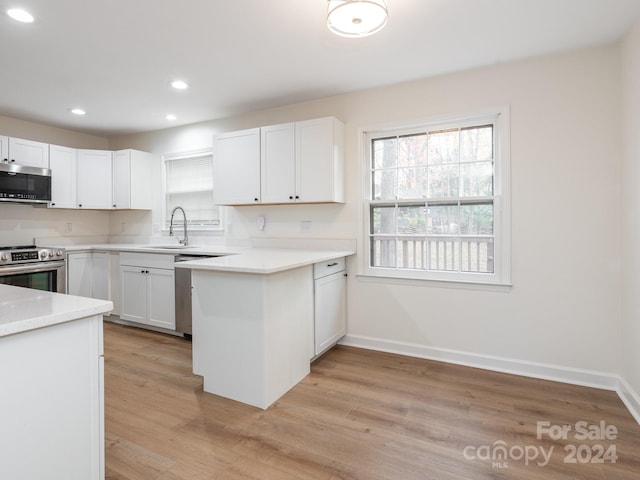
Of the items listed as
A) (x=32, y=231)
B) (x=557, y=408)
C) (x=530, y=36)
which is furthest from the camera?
(x=32, y=231)

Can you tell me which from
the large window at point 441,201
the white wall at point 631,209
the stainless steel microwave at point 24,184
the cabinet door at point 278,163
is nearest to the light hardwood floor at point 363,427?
the white wall at point 631,209

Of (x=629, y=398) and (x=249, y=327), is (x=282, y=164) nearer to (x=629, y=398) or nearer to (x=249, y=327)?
(x=249, y=327)

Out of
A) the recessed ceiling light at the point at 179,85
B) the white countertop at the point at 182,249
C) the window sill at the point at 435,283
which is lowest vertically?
the window sill at the point at 435,283

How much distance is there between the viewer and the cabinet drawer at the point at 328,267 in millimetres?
2781

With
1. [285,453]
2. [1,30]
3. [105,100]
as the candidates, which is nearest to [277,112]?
[105,100]

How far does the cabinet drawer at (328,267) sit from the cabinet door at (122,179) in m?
2.95

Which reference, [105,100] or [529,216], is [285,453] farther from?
[105,100]

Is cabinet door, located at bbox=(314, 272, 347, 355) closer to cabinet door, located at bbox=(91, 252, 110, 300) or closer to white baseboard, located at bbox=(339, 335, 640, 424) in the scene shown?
white baseboard, located at bbox=(339, 335, 640, 424)

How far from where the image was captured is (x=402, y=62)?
8.95ft

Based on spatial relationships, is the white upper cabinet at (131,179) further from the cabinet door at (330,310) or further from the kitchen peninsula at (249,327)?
the cabinet door at (330,310)

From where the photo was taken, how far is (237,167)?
11.6 feet

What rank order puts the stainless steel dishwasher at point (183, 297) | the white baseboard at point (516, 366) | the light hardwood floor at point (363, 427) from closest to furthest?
1. the light hardwood floor at point (363, 427)
2. the white baseboard at point (516, 366)
3. the stainless steel dishwasher at point (183, 297)

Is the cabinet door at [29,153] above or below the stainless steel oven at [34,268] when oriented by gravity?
above

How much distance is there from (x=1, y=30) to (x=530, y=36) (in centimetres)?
350
